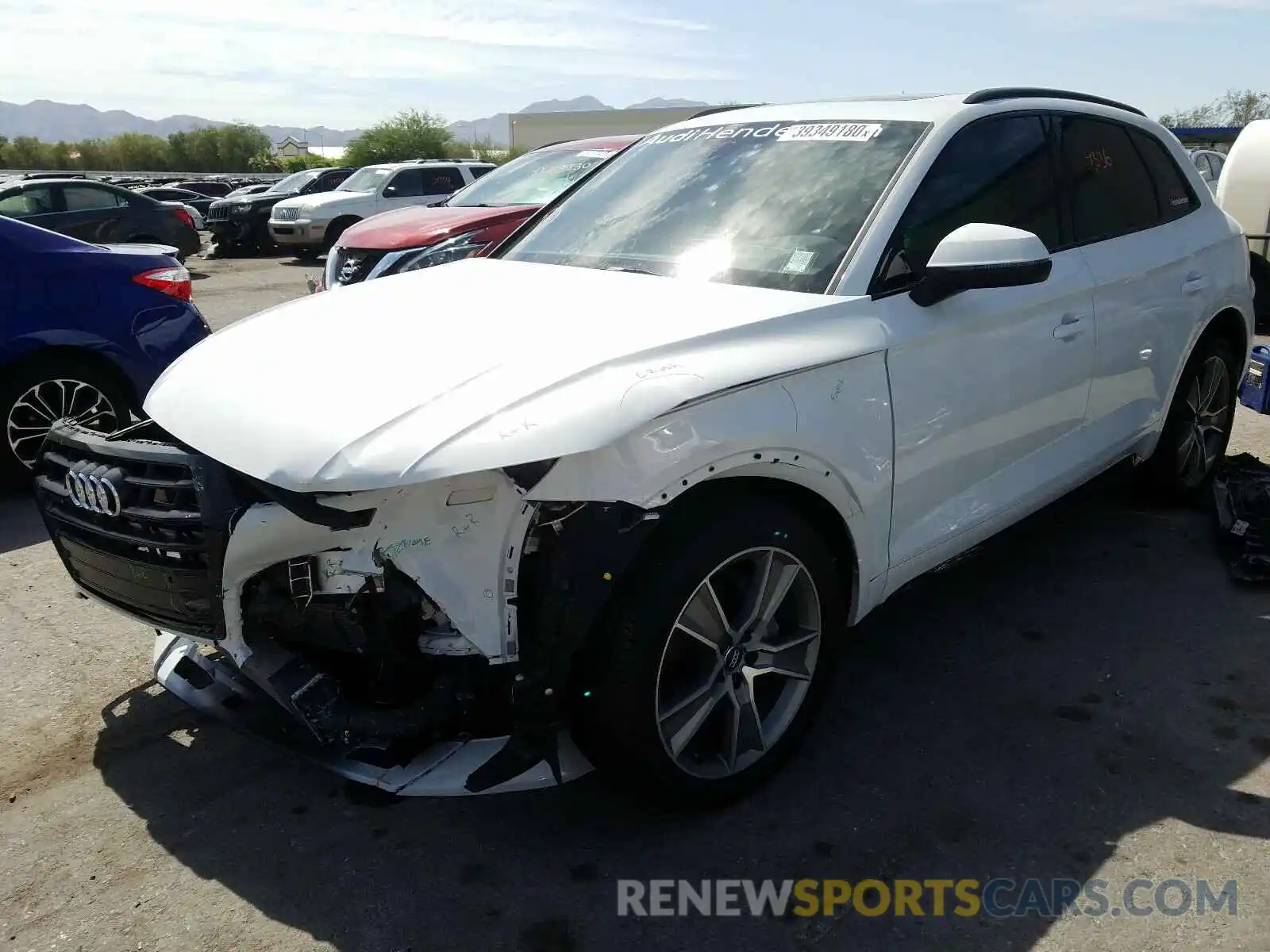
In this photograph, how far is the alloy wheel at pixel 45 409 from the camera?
17.5ft

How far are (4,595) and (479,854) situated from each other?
2.83 m

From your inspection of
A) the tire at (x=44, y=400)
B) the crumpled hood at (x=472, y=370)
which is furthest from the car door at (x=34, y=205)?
the crumpled hood at (x=472, y=370)

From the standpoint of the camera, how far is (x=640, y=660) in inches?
95.3

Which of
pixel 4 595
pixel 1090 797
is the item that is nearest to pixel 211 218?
pixel 4 595

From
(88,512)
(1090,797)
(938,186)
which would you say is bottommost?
(1090,797)

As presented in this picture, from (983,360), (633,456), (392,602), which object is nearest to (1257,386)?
(983,360)

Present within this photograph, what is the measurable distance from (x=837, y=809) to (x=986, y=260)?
5.18 ft

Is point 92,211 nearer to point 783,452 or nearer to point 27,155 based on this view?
point 783,452

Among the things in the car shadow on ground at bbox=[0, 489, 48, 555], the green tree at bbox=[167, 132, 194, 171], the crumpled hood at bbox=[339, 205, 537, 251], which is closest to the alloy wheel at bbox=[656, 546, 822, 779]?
the car shadow on ground at bbox=[0, 489, 48, 555]

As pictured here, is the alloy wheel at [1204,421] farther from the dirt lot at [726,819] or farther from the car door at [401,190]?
→ the car door at [401,190]

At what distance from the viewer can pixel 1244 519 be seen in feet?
15.0

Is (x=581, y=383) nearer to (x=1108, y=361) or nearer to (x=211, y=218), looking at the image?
(x=1108, y=361)

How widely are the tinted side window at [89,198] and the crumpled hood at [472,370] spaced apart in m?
14.4

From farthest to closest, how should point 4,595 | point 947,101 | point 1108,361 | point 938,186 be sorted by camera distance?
point 4,595
point 1108,361
point 947,101
point 938,186
